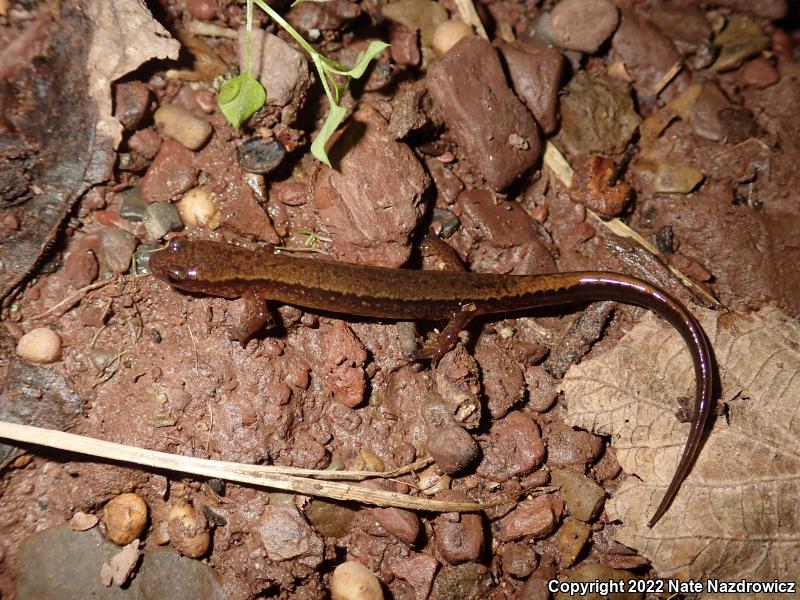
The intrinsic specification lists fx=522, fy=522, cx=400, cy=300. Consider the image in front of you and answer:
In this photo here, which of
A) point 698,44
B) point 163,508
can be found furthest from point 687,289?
point 163,508

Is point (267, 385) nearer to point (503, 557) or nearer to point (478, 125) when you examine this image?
point (503, 557)

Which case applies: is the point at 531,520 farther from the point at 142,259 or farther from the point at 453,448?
the point at 142,259

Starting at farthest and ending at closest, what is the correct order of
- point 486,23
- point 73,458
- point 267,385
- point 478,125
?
point 486,23, point 478,125, point 267,385, point 73,458

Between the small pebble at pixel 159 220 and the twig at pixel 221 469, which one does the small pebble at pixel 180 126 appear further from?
the twig at pixel 221 469

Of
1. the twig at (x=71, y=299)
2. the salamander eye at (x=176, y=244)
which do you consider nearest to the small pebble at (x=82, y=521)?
the twig at (x=71, y=299)

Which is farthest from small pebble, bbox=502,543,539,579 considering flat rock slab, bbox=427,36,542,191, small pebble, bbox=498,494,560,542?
flat rock slab, bbox=427,36,542,191

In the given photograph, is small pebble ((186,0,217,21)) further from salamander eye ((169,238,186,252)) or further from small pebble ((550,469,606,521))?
small pebble ((550,469,606,521))
